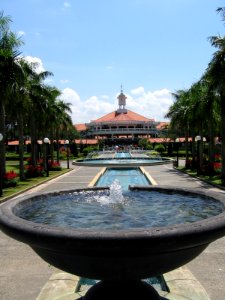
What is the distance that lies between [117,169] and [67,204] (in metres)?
30.6

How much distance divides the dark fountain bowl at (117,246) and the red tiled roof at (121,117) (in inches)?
4426

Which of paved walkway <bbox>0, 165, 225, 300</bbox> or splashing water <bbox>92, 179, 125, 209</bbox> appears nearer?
paved walkway <bbox>0, 165, 225, 300</bbox>

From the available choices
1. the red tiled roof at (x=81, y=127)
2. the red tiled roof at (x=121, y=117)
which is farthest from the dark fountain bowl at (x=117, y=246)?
the red tiled roof at (x=81, y=127)

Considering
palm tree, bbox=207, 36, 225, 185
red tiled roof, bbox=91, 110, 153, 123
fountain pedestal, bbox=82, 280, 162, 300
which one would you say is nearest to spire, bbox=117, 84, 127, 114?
red tiled roof, bbox=91, 110, 153, 123

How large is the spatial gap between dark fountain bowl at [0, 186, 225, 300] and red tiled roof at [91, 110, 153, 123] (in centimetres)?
11242

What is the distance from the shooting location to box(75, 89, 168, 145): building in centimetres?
11288

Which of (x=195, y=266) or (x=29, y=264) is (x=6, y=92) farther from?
(x=195, y=266)

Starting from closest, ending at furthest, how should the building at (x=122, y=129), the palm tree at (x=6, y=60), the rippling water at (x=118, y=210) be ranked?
the rippling water at (x=118, y=210), the palm tree at (x=6, y=60), the building at (x=122, y=129)

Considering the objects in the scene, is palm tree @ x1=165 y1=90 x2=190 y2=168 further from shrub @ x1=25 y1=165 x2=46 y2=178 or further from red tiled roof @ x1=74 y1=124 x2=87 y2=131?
red tiled roof @ x1=74 y1=124 x2=87 y2=131

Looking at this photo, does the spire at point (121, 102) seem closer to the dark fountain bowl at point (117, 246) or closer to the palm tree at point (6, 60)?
the palm tree at point (6, 60)

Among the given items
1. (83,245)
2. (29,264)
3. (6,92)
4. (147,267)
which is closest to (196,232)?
(147,267)

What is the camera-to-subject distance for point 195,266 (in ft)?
24.4

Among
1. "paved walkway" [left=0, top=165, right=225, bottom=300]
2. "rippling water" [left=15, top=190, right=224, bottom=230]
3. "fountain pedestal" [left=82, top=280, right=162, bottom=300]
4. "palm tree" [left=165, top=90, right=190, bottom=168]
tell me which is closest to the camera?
"fountain pedestal" [left=82, top=280, right=162, bottom=300]

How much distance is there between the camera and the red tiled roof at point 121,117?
11875 cm
